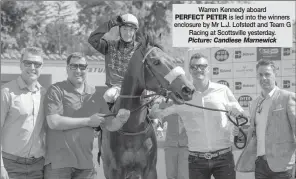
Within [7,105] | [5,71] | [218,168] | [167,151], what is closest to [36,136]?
[7,105]

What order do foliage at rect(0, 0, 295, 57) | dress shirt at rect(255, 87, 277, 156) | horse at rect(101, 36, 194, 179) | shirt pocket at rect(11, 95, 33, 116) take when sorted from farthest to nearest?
foliage at rect(0, 0, 295, 57) → dress shirt at rect(255, 87, 277, 156) → shirt pocket at rect(11, 95, 33, 116) → horse at rect(101, 36, 194, 179)

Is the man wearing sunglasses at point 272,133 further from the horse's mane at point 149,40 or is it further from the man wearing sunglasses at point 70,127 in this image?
the man wearing sunglasses at point 70,127

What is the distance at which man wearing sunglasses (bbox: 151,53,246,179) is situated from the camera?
613 centimetres

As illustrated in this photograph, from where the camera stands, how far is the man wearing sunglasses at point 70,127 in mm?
5600

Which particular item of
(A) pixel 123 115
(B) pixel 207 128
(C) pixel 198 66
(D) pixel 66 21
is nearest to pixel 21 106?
(A) pixel 123 115

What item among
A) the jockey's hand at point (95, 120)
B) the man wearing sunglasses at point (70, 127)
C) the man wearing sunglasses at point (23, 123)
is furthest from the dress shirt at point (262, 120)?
the man wearing sunglasses at point (23, 123)

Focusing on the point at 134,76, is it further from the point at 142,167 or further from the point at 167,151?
the point at 167,151

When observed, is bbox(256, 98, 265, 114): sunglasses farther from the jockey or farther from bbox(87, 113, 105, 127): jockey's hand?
bbox(87, 113, 105, 127): jockey's hand

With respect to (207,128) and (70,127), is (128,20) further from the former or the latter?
(207,128)

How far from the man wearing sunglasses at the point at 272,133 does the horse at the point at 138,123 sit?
132 centimetres

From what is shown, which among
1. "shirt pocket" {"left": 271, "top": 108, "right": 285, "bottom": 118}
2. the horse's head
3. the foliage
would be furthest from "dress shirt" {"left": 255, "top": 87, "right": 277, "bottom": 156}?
the foliage

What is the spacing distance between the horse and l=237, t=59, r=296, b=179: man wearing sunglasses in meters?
1.32

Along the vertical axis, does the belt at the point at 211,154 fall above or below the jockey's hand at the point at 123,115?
below

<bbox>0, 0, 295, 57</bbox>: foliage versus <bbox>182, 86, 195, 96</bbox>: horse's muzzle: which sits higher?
<bbox>0, 0, 295, 57</bbox>: foliage
